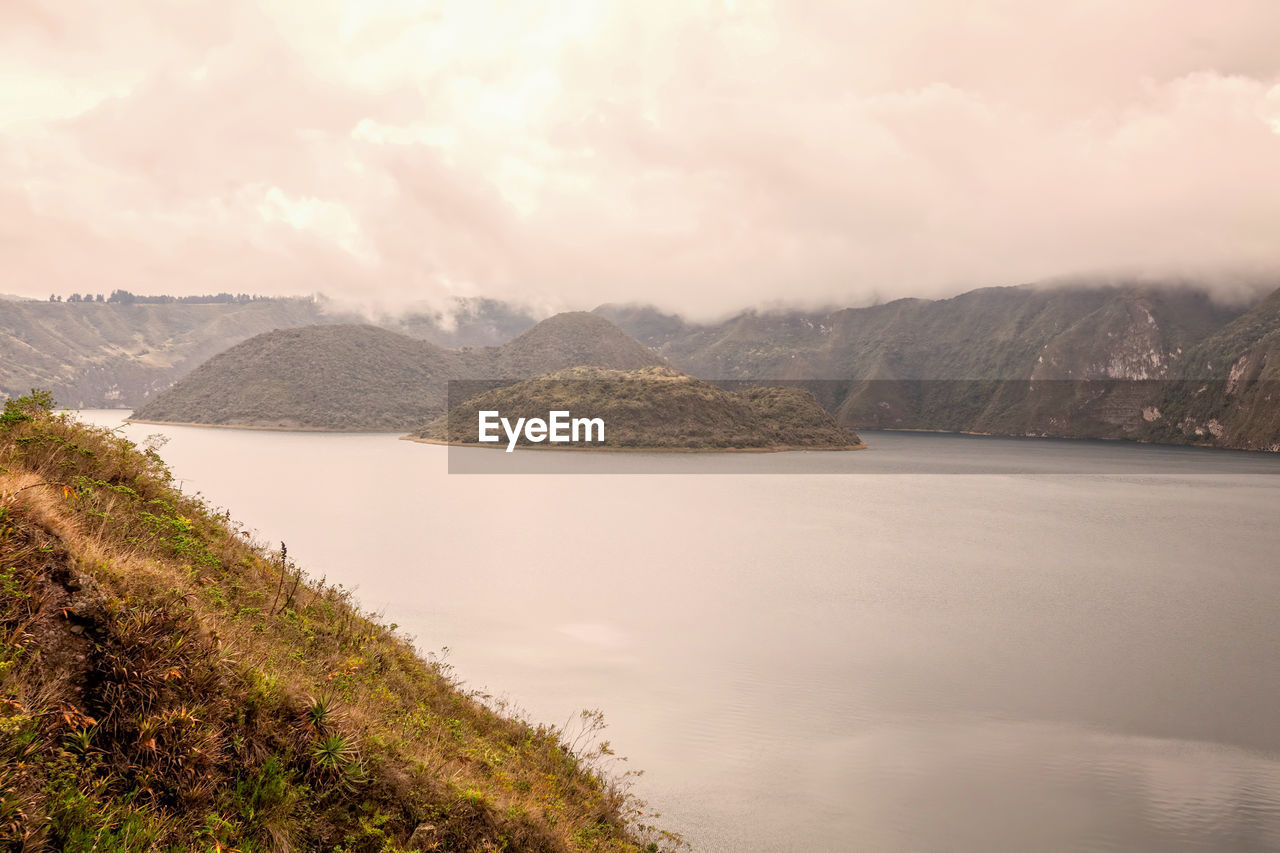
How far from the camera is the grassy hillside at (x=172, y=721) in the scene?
6180 millimetres

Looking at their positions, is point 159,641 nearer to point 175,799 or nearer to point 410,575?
point 175,799

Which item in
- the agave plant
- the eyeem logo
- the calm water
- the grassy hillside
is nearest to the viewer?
the grassy hillside

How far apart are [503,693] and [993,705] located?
18403 millimetres

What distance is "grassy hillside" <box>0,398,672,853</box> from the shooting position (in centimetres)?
618

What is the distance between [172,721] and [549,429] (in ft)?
617

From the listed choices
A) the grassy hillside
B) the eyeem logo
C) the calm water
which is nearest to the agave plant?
the grassy hillside

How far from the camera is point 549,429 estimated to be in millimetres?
193875

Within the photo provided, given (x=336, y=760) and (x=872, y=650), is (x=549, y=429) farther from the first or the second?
(x=336, y=760)

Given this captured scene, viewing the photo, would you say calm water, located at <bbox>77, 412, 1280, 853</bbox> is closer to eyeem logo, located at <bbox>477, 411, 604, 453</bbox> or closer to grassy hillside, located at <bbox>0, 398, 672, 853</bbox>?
grassy hillside, located at <bbox>0, 398, 672, 853</bbox>

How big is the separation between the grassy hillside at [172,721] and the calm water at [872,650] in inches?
339

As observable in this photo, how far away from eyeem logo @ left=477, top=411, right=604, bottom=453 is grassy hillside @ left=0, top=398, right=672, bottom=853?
17445 cm

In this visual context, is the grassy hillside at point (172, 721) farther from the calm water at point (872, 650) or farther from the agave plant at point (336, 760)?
the calm water at point (872, 650)

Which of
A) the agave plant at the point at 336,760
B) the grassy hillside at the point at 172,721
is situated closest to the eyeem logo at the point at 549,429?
the grassy hillside at the point at 172,721

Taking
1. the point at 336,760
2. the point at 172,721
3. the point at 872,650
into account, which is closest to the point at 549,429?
the point at 872,650
